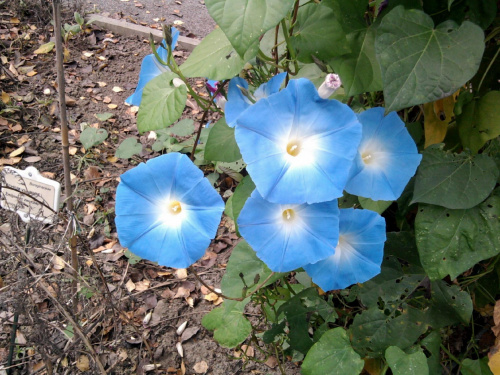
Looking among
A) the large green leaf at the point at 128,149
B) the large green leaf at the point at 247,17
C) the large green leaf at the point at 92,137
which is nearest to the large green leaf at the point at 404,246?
the large green leaf at the point at 247,17

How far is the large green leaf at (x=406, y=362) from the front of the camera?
1.19 meters

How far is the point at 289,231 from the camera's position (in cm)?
97

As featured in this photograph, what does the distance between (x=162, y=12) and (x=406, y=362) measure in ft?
13.7

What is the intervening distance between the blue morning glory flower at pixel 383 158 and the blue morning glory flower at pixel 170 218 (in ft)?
1.08

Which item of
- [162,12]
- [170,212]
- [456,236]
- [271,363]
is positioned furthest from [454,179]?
[162,12]

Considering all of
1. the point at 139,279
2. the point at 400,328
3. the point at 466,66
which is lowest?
the point at 139,279

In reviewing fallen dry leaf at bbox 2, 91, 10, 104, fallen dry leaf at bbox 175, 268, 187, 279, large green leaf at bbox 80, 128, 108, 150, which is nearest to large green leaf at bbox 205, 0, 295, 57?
fallen dry leaf at bbox 175, 268, 187, 279

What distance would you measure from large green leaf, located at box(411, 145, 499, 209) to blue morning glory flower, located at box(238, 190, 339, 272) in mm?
285

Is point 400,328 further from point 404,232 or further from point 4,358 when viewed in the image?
point 4,358

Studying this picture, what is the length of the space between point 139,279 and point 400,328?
4.51 feet

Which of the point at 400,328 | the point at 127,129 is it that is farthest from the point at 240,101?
the point at 127,129

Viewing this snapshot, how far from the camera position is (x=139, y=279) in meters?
2.26

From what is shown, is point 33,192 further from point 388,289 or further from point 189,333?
point 388,289

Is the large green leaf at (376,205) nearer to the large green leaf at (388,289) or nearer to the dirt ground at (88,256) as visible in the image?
the large green leaf at (388,289)
